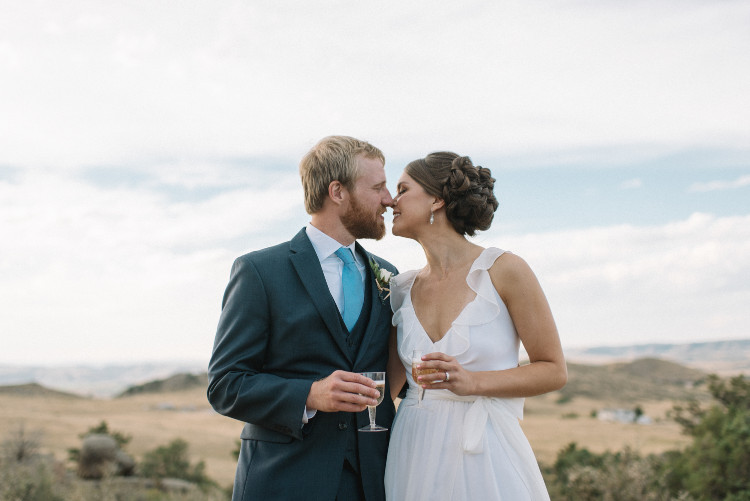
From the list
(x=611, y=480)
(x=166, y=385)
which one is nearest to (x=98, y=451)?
(x=611, y=480)

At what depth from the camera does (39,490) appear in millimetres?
10867

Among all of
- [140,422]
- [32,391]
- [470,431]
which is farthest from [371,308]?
[32,391]

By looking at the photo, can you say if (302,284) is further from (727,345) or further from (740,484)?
(727,345)

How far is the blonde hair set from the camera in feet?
15.2

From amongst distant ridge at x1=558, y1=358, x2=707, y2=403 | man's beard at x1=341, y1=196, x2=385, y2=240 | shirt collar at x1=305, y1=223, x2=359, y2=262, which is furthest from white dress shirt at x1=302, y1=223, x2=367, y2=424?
distant ridge at x1=558, y1=358, x2=707, y2=403

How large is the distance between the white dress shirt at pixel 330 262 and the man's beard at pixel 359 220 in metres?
0.12

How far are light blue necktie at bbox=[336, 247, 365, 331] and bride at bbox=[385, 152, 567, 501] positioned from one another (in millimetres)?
354

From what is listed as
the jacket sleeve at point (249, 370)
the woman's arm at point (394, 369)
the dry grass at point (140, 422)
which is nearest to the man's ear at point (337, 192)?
the jacket sleeve at point (249, 370)

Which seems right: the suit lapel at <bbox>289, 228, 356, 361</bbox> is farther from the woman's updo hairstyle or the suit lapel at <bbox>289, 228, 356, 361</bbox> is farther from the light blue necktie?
the woman's updo hairstyle

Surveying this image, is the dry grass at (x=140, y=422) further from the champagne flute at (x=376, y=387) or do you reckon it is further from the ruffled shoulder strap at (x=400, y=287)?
the champagne flute at (x=376, y=387)

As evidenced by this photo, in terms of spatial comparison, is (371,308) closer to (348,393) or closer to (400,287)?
(400,287)

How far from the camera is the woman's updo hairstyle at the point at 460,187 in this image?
180 inches

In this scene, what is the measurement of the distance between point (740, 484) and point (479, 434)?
27.0 feet

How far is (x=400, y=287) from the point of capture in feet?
16.1
